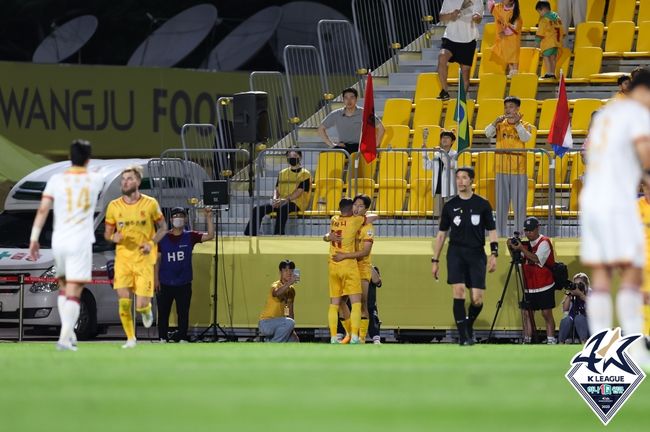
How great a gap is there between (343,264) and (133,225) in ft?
14.7

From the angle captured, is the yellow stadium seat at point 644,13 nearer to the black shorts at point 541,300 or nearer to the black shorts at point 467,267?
the black shorts at point 541,300

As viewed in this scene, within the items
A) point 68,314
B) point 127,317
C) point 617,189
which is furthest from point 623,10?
point 617,189

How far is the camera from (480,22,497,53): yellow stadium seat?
1209 inches

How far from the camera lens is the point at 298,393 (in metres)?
12.4

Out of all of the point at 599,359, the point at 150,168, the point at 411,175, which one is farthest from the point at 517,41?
the point at 599,359

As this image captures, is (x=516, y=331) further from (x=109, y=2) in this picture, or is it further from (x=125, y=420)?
(x=109, y=2)

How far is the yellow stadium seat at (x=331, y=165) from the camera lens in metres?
26.1

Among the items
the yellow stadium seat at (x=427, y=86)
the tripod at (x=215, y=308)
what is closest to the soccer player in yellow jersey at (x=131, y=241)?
the tripod at (x=215, y=308)

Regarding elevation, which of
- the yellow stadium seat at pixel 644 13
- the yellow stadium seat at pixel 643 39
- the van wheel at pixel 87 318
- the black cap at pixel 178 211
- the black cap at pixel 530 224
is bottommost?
the van wheel at pixel 87 318

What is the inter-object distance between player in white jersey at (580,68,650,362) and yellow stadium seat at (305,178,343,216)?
12.6 metres

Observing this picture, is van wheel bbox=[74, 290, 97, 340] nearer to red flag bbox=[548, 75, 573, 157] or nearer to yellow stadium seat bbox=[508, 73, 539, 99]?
yellow stadium seat bbox=[508, 73, 539, 99]

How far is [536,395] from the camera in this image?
12.4 meters

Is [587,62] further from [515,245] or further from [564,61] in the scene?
[515,245]

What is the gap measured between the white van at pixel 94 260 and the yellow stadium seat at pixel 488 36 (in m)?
6.47
